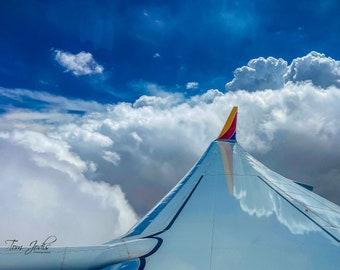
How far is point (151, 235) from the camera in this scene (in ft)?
16.2

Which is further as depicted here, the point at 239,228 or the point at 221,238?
the point at 239,228

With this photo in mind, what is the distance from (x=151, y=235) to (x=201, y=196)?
2.33m

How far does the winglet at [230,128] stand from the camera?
57.1 feet

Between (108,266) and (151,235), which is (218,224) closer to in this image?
(151,235)

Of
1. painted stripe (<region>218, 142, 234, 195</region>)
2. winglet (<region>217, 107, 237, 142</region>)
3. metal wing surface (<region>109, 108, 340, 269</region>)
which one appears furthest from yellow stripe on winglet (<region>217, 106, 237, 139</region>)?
metal wing surface (<region>109, 108, 340, 269</region>)

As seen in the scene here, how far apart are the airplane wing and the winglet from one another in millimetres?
10296

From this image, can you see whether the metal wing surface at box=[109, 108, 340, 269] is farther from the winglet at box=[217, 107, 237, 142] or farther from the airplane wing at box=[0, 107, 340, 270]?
the winglet at box=[217, 107, 237, 142]

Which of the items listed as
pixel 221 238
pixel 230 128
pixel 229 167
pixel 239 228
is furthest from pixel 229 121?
pixel 221 238

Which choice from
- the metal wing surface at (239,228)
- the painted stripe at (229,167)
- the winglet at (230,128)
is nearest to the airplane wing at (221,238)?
the metal wing surface at (239,228)

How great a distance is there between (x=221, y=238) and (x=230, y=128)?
13.4m

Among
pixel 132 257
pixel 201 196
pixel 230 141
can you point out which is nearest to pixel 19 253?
pixel 132 257

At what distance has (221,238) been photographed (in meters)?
4.67

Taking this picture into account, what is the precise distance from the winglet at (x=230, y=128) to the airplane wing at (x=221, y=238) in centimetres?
1030

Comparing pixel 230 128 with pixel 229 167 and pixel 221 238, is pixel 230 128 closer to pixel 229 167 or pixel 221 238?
pixel 229 167
